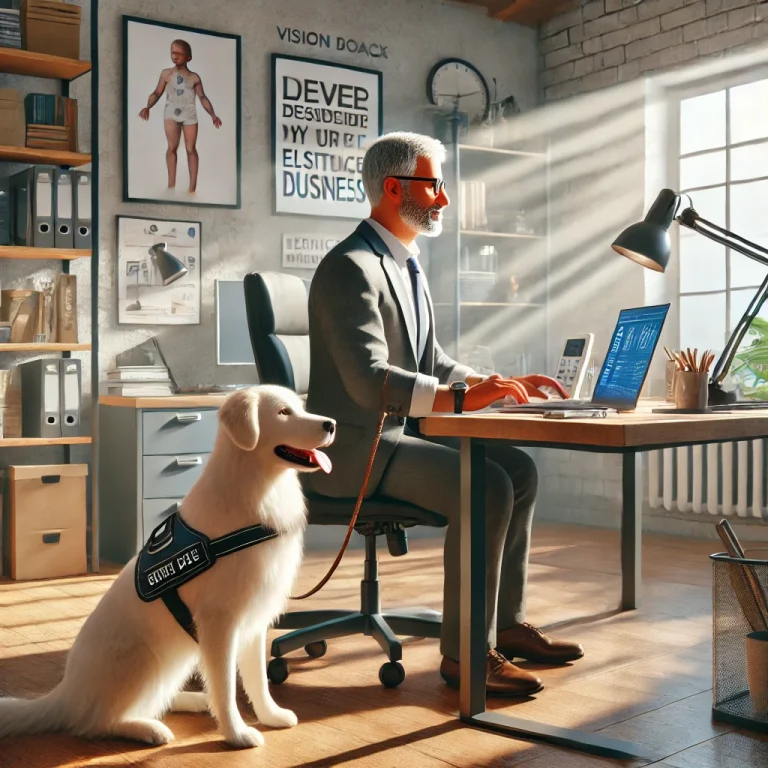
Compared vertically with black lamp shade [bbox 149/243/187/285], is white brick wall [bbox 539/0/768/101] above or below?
above

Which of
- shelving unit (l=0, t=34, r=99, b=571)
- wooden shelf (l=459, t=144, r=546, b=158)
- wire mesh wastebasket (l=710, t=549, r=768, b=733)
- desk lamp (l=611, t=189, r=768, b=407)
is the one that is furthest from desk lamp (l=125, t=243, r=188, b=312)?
wire mesh wastebasket (l=710, t=549, r=768, b=733)

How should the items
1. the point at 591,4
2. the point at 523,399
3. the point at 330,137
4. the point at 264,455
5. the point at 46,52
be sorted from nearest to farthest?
the point at 264,455 < the point at 523,399 < the point at 46,52 < the point at 330,137 < the point at 591,4

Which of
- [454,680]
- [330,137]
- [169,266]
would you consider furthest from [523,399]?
[330,137]

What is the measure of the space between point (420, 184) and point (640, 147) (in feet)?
9.74

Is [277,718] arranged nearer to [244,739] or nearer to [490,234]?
[244,739]

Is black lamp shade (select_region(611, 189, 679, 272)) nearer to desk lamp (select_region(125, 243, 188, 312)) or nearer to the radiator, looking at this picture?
the radiator

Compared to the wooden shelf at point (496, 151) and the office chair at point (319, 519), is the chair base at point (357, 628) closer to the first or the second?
the office chair at point (319, 519)

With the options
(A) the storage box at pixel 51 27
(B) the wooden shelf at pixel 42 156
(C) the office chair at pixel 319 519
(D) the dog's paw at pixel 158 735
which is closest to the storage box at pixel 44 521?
(B) the wooden shelf at pixel 42 156

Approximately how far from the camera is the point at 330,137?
16.4 ft

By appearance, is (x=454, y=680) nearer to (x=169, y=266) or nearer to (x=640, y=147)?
(x=169, y=266)

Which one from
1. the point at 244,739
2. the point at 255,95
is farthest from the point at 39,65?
the point at 244,739

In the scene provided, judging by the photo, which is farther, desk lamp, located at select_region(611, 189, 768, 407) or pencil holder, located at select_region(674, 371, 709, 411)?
desk lamp, located at select_region(611, 189, 768, 407)

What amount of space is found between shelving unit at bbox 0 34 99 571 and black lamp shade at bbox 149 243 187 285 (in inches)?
15.7

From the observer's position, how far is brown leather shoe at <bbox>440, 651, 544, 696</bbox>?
7.50ft
